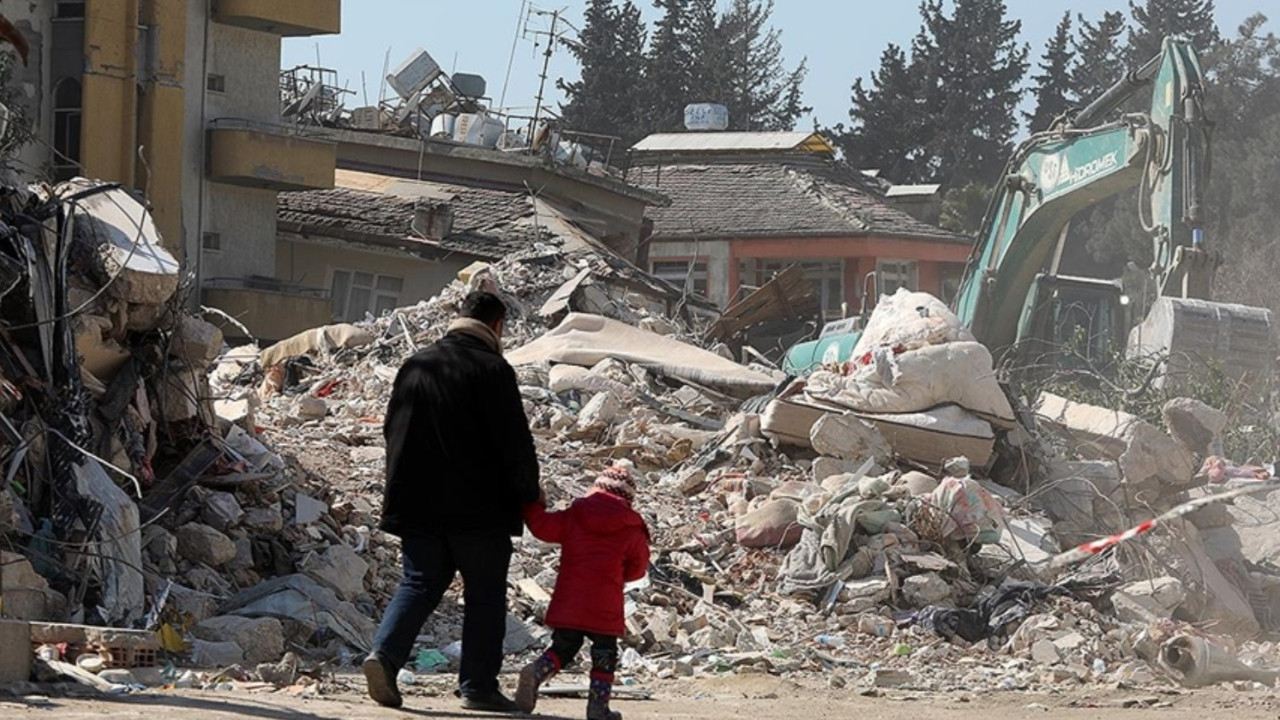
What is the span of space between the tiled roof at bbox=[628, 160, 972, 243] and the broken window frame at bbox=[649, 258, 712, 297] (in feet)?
2.63

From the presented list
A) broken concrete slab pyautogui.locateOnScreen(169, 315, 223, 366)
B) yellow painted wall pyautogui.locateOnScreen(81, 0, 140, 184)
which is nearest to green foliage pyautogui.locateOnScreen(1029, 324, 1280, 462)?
broken concrete slab pyautogui.locateOnScreen(169, 315, 223, 366)

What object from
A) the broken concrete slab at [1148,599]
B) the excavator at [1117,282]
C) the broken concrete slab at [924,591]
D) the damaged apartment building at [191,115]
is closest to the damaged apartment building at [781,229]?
the damaged apartment building at [191,115]

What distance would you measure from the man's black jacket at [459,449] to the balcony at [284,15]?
24.7m

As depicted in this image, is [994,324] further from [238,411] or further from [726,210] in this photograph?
[726,210]

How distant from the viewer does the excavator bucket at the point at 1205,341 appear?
16.5 m

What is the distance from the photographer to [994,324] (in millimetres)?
20828

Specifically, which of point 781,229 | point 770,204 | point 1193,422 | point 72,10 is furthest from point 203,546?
point 770,204

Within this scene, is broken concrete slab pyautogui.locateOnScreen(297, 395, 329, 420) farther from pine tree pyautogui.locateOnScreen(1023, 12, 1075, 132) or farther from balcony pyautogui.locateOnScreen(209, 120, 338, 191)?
pine tree pyautogui.locateOnScreen(1023, 12, 1075, 132)

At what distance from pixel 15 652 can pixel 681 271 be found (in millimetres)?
39195

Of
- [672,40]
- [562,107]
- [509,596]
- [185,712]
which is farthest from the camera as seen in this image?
[672,40]

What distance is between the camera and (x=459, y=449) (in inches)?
287

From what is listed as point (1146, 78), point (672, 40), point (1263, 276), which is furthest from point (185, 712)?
point (672, 40)

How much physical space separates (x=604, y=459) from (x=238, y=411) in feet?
10.8

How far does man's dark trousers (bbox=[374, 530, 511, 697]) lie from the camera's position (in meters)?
7.32
